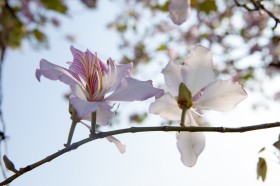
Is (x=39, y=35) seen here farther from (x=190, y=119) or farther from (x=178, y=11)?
(x=190, y=119)

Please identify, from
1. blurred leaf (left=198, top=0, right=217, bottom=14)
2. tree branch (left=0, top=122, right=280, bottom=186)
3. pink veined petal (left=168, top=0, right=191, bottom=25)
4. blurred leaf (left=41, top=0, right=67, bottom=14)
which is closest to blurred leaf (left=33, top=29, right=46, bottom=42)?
blurred leaf (left=41, top=0, right=67, bottom=14)

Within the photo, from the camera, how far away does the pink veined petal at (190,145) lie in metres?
0.62

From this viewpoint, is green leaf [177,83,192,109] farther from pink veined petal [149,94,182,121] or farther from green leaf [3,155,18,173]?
green leaf [3,155,18,173]

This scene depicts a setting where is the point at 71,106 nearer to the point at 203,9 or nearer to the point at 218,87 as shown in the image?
the point at 218,87

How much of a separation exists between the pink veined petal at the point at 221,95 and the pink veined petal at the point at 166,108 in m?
0.04

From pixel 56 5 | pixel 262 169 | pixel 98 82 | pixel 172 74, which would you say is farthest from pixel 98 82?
pixel 56 5

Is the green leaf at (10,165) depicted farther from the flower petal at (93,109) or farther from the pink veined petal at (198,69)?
the pink veined petal at (198,69)

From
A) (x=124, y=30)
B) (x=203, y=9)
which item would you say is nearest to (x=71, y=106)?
(x=203, y=9)

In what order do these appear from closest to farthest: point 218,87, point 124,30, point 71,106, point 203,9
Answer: point 71,106
point 218,87
point 203,9
point 124,30

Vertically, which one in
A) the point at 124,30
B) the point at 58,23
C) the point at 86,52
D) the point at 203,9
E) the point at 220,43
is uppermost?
the point at 58,23

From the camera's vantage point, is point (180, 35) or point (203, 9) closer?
point (203, 9)

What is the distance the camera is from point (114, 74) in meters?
0.56

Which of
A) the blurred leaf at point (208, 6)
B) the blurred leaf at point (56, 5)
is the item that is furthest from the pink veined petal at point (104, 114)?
the blurred leaf at point (56, 5)

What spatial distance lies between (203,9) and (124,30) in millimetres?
2142
